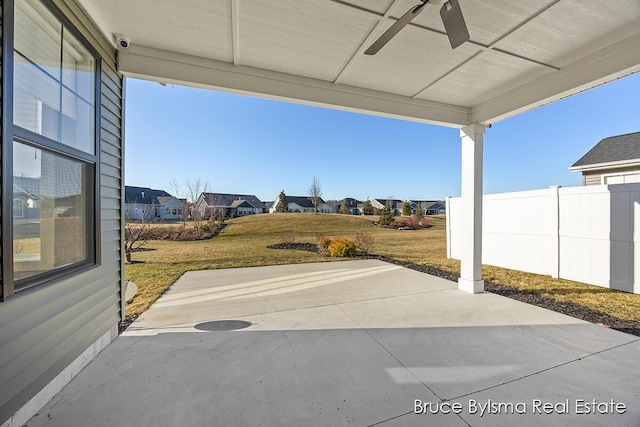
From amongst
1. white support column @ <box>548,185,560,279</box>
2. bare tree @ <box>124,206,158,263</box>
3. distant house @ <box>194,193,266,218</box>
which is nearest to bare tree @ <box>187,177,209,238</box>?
distant house @ <box>194,193,266,218</box>

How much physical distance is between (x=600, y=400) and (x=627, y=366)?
2.59ft

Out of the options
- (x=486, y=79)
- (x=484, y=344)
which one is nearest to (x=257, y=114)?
(x=486, y=79)

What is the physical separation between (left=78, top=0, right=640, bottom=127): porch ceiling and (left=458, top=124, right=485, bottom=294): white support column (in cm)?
56

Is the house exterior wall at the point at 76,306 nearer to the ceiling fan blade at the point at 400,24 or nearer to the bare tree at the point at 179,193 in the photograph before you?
the ceiling fan blade at the point at 400,24

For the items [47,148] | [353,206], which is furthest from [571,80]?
[353,206]

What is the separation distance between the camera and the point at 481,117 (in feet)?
14.4

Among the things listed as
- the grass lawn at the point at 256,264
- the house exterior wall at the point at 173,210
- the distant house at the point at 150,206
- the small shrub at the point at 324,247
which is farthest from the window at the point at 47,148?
the house exterior wall at the point at 173,210

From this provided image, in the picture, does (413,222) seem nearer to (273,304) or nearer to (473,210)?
(473,210)

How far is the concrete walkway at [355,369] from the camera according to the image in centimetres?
180

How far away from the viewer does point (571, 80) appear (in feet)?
10.5

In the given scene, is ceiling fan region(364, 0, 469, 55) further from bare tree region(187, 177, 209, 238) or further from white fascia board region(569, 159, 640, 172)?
bare tree region(187, 177, 209, 238)

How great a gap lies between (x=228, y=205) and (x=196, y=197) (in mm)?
15265

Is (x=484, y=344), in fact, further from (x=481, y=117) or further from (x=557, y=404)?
(x=481, y=117)

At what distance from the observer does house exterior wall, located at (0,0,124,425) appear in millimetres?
1596
